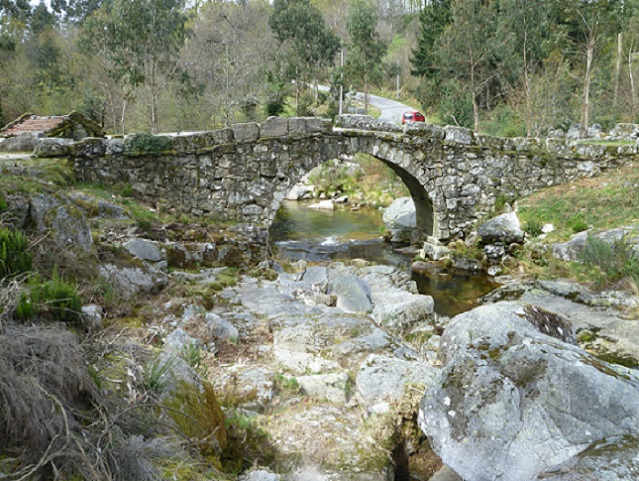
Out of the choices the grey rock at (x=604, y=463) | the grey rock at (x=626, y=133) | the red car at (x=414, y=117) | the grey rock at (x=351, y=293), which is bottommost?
the grey rock at (x=351, y=293)

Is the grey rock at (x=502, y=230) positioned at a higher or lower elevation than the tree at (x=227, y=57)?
lower

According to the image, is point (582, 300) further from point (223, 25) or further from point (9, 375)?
point (223, 25)

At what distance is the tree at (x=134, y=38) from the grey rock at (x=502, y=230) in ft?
46.9

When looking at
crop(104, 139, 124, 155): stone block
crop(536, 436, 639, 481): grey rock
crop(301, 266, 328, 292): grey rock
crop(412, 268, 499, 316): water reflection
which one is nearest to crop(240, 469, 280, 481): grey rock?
crop(536, 436, 639, 481): grey rock

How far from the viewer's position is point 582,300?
10.8 m

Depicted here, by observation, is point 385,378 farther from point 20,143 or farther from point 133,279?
point 20,143

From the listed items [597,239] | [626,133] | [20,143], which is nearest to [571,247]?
[597,239]

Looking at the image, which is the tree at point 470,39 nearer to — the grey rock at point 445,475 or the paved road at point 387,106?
the paved road at point 387,106

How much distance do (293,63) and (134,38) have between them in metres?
14.1

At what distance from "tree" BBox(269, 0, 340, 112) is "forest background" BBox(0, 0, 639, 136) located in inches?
3.3

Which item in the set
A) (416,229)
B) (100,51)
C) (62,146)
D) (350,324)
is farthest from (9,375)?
(100,51)

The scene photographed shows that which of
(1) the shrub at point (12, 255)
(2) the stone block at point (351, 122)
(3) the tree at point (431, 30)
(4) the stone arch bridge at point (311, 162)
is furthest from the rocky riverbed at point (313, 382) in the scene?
(3) the tree at point (431, 30)

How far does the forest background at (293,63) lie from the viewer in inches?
885

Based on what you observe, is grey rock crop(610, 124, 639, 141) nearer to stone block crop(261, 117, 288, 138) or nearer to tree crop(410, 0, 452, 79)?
stone block crop(261, 117, 288, 138)
